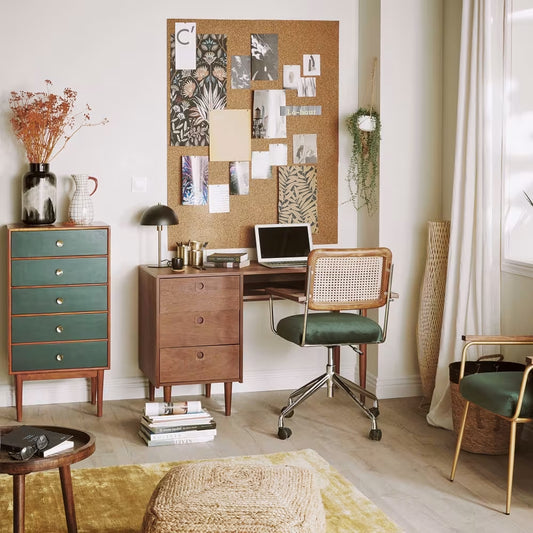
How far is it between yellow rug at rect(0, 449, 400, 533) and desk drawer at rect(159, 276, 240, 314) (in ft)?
3.02

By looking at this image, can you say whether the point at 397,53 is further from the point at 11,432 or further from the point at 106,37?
the point at 11,432

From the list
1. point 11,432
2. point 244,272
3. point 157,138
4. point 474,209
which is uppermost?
point 157,138

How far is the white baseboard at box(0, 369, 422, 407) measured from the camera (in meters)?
4.87

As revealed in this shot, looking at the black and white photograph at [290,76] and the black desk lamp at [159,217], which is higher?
the black and white photograph at [290,76]

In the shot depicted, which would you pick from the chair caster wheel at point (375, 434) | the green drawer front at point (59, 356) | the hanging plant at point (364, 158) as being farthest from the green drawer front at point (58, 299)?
the hanging plant at point (364, 158)

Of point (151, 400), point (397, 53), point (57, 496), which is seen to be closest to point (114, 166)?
point (151, 400)

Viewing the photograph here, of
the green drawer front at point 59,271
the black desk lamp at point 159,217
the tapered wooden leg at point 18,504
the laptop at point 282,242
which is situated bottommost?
the tapered wooden leg at point 18,504

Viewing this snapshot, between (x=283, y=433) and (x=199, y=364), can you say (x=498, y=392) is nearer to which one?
(x=283, y=433)

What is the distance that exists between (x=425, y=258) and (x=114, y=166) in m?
1.85

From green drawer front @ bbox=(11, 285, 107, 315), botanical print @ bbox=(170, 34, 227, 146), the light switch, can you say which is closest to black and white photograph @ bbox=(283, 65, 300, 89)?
botanical print @ bbox=(170, 34, 227, 146)

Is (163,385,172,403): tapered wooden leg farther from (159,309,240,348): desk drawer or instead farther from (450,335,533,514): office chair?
(450,335,533,514): office chair

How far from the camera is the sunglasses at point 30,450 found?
2631mm

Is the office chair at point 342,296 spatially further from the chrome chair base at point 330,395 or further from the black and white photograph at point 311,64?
the black and white photograph at point 311,64

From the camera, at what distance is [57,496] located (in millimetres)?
3385
